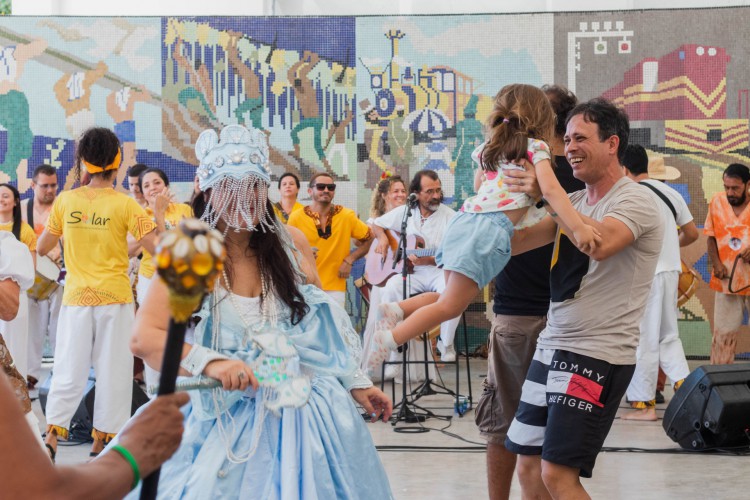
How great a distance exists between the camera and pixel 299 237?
3.15m

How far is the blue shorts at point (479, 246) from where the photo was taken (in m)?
2.99

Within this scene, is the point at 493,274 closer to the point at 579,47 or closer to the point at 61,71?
the point at 579,47

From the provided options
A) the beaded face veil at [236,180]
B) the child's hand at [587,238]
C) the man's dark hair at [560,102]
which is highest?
the man's dark hair at [560,102]

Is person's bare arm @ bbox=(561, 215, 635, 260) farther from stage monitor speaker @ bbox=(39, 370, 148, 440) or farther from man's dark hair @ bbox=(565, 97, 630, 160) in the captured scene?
stage monitor speaker @ bbox=(39, 370, 148, 440)

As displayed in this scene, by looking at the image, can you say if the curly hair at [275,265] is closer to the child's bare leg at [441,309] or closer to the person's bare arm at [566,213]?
the child's bare leg at [441,309]

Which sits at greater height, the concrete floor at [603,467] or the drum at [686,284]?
the drum at [686,284]

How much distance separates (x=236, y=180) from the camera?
2797 mm

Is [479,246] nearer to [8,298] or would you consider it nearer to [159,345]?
[159,345]

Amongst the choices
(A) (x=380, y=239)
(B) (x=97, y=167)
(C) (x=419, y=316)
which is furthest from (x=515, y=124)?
(A) (x=380, y=239)

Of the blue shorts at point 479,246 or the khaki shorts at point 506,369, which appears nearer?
the blue shorts at point 479,246

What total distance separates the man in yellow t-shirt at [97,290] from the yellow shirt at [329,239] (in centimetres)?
275

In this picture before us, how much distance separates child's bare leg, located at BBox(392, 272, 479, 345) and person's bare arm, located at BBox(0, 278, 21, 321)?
135 centimetres

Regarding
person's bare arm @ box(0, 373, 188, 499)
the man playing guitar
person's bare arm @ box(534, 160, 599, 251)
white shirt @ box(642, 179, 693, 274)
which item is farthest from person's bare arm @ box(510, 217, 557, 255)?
the man playing guitar

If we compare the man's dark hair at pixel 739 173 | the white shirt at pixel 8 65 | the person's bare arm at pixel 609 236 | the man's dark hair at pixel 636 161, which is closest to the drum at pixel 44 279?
the white shirt at pixel 8 65
